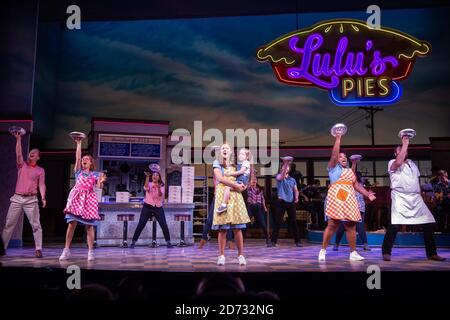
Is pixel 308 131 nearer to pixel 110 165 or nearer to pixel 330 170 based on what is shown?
pixel 110 165

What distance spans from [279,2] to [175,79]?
16.9ft

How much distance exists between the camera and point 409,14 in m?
15.3

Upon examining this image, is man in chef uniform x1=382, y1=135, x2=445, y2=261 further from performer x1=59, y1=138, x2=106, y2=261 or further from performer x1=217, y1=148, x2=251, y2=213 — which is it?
performer x1=59, y1=138, x2=106, y2=261

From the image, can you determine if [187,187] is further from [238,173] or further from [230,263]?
[238,173]

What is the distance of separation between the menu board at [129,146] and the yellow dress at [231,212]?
6.41 meters

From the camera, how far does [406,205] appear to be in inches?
228

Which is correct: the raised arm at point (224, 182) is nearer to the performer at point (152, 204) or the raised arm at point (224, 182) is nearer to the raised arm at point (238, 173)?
the raised arm at point (238, 173)

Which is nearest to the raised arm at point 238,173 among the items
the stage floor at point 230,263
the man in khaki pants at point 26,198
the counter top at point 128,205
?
the stage floor at point 230,263

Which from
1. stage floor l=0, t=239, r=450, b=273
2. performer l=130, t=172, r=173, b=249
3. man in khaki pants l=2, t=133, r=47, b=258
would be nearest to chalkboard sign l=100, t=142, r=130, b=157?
performer l=130, t=172, r=173, b=249

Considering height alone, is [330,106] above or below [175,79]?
below
